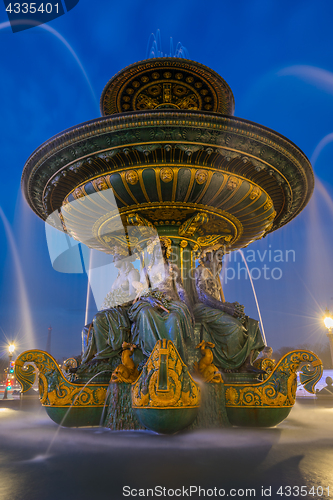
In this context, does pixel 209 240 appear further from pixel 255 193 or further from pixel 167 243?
pixel 255 193

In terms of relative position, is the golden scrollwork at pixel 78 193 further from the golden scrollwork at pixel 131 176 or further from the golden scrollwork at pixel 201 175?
the golden scrollwork at pixel 201 175

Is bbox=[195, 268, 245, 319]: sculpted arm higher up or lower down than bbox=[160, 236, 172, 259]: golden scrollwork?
lower down

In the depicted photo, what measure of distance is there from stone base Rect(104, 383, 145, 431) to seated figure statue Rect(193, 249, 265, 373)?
1.54 m

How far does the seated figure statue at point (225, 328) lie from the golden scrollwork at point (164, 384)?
1422 mm

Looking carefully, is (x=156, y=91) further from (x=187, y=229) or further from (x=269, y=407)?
(x=269, y=407)

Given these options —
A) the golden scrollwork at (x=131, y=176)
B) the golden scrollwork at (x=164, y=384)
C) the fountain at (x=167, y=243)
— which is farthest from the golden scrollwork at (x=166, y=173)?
the golden scrollwork at (x=164, y=384)

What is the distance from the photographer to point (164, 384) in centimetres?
387

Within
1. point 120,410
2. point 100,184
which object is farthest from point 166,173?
point 120,410

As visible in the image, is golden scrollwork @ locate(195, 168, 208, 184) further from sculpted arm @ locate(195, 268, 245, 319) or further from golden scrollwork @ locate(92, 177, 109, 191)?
sculpted arm @ locate(195, 268, 245, 319)

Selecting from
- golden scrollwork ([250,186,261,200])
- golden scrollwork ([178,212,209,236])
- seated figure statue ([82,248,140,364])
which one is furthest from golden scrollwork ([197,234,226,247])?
seated figure statue ([82,248,140,364])

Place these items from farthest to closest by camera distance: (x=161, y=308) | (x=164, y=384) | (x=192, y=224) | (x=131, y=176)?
(x=192, y=224) → (x=131, y=176) → (x=161, y=308) → (x=164, y=384)

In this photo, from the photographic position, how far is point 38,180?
6.19 metres

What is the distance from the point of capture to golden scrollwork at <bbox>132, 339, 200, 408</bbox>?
384 cm

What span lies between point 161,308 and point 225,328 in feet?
3.69
